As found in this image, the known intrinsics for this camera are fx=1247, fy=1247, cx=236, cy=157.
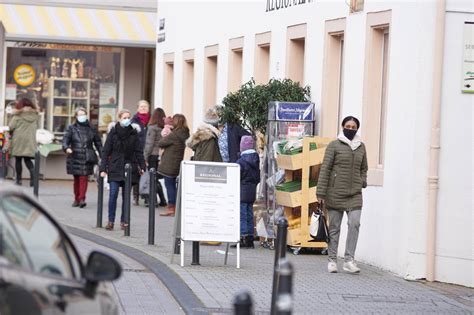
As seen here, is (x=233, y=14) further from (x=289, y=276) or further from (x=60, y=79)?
(x=289, y=276)

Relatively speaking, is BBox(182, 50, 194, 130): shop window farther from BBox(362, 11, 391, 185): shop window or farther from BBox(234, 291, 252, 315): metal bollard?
BBox(234, 291, 252, 315): metal bollard

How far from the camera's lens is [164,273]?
Result: 44.6 feet

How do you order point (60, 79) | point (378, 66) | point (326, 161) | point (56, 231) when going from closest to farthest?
point (56, 231), point (326, 161), point (378, 66), point (60, 79)

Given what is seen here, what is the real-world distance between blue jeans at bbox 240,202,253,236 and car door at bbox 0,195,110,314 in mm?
10569

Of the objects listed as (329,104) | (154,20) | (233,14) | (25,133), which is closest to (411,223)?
(329,104)

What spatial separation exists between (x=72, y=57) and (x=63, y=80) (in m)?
0.63

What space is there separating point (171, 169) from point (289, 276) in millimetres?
15631

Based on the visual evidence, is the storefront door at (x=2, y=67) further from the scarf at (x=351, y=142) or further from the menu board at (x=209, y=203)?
the scarf at (x=351, y=142)

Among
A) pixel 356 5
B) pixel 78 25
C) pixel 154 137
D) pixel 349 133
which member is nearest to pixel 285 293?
pixel 349 133

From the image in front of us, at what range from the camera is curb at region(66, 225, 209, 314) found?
11277 millimetres

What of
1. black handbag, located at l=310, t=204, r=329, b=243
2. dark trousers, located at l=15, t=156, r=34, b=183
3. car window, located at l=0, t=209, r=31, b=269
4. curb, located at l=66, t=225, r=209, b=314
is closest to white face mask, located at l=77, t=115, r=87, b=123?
curb, located at l=66, t=225, r=209, b=314

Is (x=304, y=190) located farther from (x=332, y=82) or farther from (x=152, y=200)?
(x=332, y=82)

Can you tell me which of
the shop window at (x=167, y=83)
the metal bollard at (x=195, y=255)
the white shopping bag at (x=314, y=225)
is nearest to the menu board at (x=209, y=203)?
the metal bollard at (x=195, y=255)

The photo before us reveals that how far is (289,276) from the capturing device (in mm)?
5508
